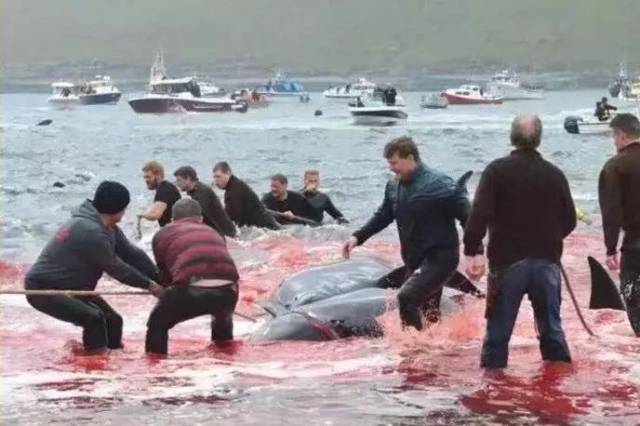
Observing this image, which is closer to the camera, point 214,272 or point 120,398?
point 120,398

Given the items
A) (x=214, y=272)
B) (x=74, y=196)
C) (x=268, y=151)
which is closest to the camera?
(x=214, y=272)

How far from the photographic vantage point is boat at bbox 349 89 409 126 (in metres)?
77.5

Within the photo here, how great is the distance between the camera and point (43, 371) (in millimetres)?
9789

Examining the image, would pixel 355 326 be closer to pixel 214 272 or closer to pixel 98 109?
pixel 214 272

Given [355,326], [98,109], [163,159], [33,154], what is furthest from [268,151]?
[98,109]

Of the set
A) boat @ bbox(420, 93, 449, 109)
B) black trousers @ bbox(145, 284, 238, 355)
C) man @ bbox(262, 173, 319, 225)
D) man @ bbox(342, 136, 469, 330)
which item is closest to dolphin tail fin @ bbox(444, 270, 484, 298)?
man @ bbox(342, 136, 469, 330)

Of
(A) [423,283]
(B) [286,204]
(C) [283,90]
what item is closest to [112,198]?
(A) [423,283]

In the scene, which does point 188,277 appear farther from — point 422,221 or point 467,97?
point 467,97

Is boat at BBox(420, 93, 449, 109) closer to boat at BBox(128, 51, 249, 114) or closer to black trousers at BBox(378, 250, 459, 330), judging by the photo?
boat at BBox(128, 51, 249, 114)

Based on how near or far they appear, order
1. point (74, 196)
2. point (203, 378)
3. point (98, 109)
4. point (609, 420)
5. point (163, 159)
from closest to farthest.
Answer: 1. point (609, 420)
2. point (203, 378)
3. point (74, 196)
4. point (163, 159)
5. point (98, 109)

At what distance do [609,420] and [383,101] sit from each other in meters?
72.8

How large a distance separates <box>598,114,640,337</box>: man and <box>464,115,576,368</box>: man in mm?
891

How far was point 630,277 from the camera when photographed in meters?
9.84

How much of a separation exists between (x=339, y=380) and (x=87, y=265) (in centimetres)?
230
